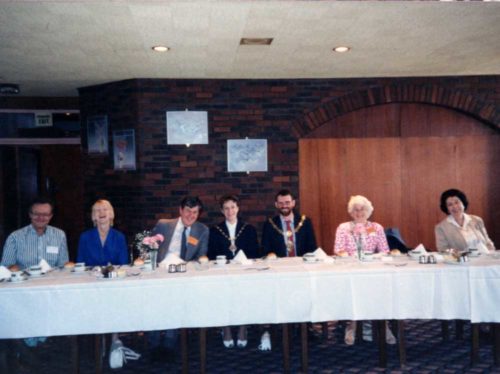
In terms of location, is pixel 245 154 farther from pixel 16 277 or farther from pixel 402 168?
pixel 16 277

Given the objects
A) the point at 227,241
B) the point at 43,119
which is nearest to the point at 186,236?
the point at 227,241

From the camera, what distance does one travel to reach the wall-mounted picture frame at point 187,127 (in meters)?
6.12

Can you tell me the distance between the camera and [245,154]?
6.23m

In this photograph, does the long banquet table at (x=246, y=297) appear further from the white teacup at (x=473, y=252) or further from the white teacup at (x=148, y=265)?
the white teacup at (x=473, y=252)

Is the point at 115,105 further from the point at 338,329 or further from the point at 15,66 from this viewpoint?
the point at 338,329

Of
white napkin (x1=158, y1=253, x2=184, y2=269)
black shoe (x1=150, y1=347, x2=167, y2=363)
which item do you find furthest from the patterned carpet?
white napkin (x1=158, y1=253, x2=184, y2=269)

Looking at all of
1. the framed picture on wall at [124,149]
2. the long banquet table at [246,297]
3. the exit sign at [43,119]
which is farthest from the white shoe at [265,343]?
the exit sign at [43,119]

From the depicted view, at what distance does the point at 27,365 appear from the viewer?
3.86 m

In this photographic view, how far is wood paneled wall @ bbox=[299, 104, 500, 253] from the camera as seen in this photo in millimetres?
6480

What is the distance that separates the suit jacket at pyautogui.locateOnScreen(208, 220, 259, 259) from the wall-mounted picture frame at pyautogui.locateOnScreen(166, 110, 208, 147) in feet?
5.96

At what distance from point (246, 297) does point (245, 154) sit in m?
2.94

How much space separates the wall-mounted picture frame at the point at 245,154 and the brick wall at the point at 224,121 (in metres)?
0.07

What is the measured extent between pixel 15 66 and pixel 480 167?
5814mm

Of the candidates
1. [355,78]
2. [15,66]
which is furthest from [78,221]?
[355,78]
